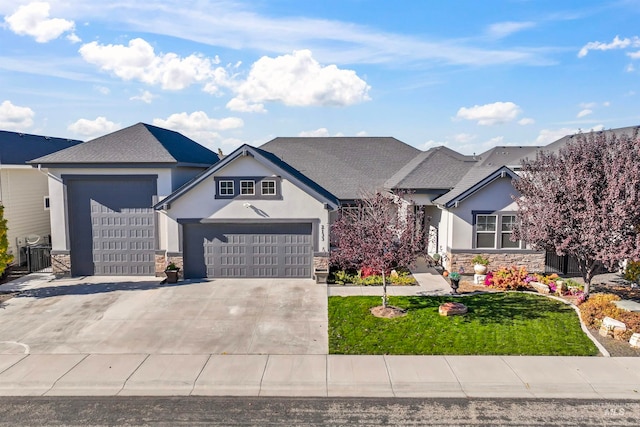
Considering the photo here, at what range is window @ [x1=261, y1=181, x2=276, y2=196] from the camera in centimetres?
1925

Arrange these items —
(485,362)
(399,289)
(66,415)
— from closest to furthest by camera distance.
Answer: (66,415) → (485,362) → (399,289)

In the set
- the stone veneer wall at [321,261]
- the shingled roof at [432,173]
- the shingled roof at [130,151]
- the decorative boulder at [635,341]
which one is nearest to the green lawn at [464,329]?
the decorative boulder at [635,341]

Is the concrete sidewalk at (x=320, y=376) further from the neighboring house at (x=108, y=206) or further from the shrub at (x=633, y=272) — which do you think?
the neighboring house at (x=108, y=206)

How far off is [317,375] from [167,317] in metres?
6.29

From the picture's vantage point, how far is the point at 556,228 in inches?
581

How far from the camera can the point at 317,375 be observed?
10.6 meters

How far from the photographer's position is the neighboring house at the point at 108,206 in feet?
64.2

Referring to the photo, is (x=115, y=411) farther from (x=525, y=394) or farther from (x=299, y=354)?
(x=525, y=394)

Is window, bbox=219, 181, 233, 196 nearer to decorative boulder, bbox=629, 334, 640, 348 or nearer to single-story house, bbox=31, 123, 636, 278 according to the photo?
single-story house, bbox=31, 123, 636, 278

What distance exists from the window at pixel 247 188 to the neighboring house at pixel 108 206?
3018 millimetres

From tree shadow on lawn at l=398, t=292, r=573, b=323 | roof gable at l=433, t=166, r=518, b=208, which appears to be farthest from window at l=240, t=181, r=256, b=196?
roof gable at l=433, t=166, r=518, b=208

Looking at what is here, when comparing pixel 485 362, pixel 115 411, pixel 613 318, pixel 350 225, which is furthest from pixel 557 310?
Answer: pixel 115 411

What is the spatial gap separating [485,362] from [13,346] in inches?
491

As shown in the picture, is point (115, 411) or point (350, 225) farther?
point (350, 225)
